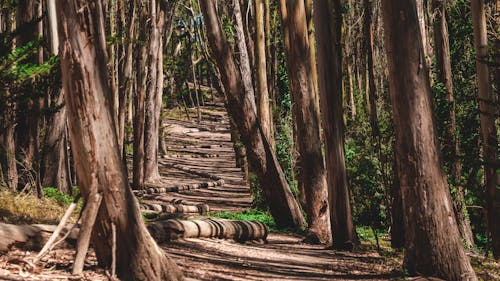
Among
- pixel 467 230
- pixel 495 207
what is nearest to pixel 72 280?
pixel 495 207

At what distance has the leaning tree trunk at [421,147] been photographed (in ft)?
23.9

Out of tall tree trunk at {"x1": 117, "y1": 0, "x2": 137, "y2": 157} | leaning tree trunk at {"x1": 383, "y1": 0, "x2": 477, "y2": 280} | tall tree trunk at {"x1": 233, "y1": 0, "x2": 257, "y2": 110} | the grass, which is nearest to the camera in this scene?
leaning tree trunk at {"x1": 383, "y1": 0, "x2": 477, "y2": 280}

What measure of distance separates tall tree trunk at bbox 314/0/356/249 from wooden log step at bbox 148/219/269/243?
4.02ft

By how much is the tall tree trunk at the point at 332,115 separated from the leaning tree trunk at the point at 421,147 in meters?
2.29

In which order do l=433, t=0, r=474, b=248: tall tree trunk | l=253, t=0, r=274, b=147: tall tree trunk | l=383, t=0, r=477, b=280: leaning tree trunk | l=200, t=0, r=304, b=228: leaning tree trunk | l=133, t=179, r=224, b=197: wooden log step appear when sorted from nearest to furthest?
l=383, t=0, r=477, b=280: leaning tree trunk
l=200, t=0, r=304, b=228: leaning tree trunk
l=433, t=0, r=474, b=248: tall tree trunk
l=253, t=0, r=274, b=147: tall tree trunk
l=133, t=179, r=224, b=197: wooden log step

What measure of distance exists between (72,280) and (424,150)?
4.03 m

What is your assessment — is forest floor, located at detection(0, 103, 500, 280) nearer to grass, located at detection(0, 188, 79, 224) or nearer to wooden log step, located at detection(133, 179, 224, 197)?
grass, located at detection(0, 188, 79, 224)

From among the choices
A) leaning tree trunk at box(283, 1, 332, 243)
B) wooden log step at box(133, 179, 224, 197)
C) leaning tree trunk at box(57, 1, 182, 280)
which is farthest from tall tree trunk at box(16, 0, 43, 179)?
wooden log step at box(133, 179, 224, 197)

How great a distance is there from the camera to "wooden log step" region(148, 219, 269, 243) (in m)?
8.35

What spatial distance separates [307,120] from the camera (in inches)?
445

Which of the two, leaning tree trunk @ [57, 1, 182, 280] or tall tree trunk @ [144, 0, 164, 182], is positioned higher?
tall tree trunk @ [144, 0, 164, 182]

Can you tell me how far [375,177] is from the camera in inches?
605

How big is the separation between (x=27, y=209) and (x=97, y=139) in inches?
166

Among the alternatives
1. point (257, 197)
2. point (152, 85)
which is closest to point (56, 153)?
point (257, 197)
